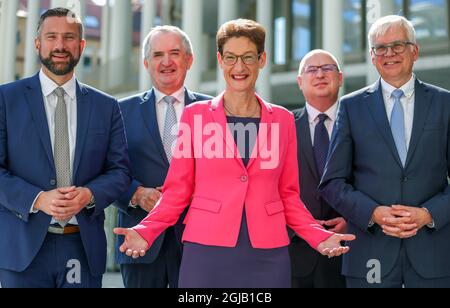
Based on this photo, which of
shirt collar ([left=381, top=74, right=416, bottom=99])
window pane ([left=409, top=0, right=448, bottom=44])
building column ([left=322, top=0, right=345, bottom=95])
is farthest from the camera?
window pane ([left=409, top=0, right=448, bottom=44])

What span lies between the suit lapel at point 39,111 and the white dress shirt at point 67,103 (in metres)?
0.04

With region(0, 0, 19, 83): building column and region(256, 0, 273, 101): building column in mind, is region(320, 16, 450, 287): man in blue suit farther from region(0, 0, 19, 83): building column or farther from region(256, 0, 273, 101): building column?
region(0, 0, 19, 83): building column

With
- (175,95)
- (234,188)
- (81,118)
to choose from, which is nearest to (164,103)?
(175,95)

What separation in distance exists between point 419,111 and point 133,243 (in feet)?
6.11

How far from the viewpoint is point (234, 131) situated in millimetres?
3289

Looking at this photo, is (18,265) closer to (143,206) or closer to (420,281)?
(143,206)

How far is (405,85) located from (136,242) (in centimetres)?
190

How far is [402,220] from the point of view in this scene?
3.52m

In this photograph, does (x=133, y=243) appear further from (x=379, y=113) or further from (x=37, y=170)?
(x=379, y=113)

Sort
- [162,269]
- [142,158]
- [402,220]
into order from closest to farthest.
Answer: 1. [402,220]
2. [162,269]
3. [142,158]

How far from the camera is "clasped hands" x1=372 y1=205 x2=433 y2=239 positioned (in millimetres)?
3518

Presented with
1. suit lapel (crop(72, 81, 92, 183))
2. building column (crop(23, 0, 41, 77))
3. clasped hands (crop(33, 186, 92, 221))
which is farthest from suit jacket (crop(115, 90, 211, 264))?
building column (crop(23, 0, 41, 77))

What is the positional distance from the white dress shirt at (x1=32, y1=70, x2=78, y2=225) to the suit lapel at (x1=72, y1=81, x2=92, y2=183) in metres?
0.03

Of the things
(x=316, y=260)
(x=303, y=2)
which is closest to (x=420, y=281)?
(x=316, y=260)
